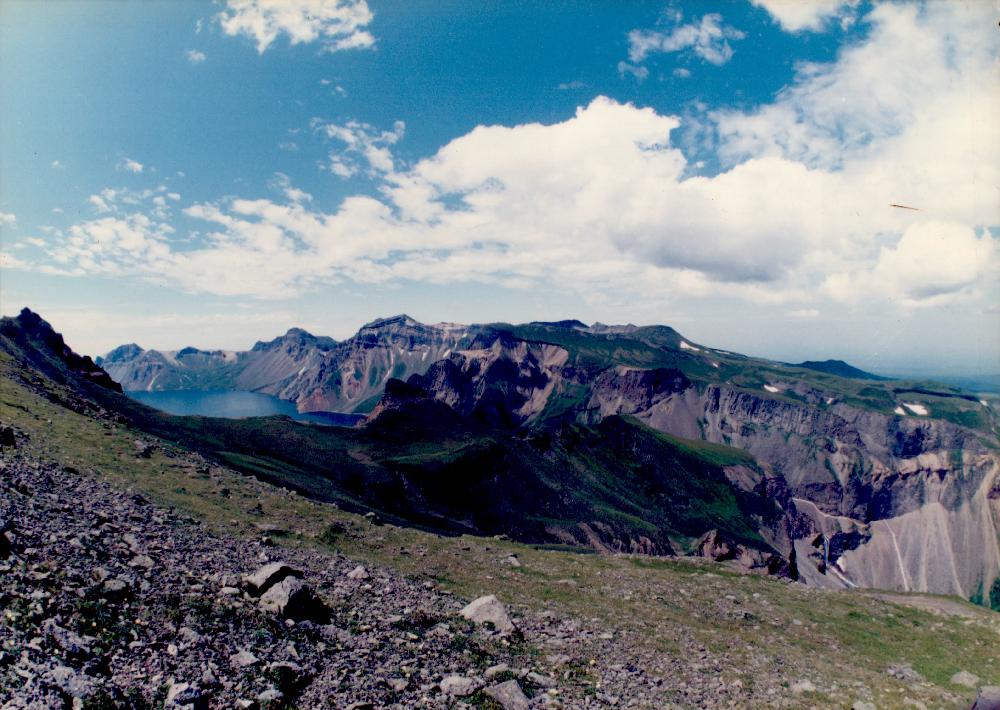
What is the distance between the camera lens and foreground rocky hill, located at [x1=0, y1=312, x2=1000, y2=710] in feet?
32.6

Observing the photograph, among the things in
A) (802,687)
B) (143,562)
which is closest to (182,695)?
(143,562)

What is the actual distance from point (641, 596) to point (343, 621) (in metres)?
19.0

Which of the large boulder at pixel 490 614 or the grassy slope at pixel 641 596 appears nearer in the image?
the large boulder at pixel 490 614

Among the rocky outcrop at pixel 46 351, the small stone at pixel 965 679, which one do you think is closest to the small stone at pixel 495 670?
the small stone at pixel 965 679

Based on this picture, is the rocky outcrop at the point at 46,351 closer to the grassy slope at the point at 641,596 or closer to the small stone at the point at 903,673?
the grassy slope at the point at 641,596

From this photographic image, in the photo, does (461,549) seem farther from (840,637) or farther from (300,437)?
(300,437)

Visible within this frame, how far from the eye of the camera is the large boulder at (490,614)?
17312mm

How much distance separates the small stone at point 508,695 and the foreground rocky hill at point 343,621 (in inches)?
1.5

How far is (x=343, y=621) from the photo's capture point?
47.5 feet

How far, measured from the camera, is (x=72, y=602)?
10453mm

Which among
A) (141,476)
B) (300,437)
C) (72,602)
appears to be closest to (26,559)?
(72,602)

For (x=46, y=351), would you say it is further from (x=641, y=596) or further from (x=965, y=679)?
(x=965, y=679)

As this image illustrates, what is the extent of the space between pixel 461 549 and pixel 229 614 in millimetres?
21887

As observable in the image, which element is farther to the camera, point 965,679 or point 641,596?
point 641,596
